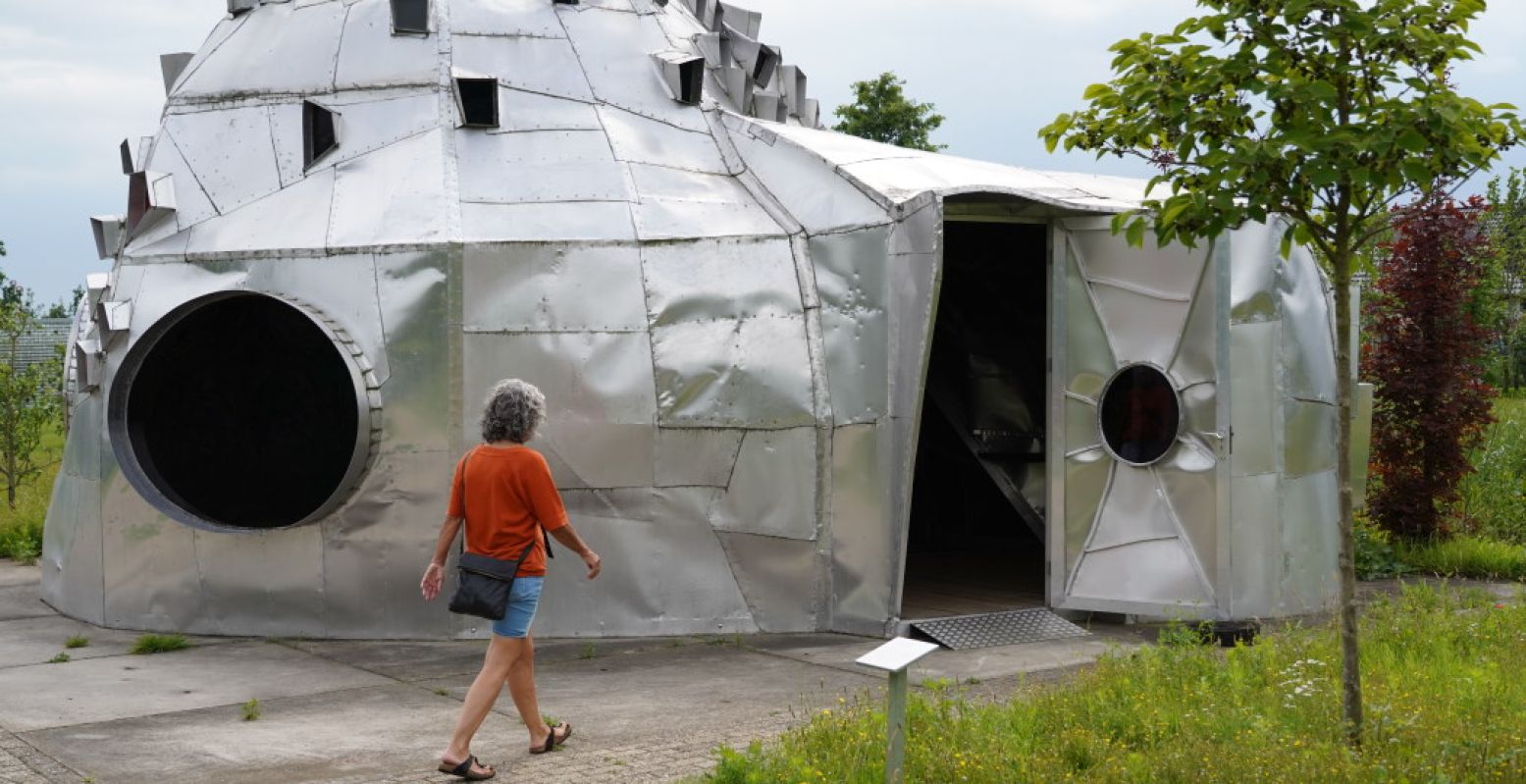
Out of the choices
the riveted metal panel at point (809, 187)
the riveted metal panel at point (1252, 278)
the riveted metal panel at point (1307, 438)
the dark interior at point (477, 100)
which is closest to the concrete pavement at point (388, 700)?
the riveted metal panel at point (1307, 438)

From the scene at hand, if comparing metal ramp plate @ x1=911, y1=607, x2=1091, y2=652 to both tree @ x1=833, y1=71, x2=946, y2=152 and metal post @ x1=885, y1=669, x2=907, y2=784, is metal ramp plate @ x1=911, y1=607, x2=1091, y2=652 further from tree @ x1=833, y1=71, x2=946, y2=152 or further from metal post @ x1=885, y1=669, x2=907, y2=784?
tree @ x1=833, y1=71, x2=946, y2=152

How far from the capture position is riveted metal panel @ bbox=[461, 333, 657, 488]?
930cm

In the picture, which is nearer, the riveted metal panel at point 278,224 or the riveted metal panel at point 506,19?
the riveted metal panel at point 278,224

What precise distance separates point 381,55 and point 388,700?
453cm

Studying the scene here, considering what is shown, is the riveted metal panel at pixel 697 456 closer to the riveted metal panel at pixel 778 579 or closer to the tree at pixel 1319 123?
the riveted metal panel at pixel 778 579

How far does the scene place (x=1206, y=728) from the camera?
6.04 m

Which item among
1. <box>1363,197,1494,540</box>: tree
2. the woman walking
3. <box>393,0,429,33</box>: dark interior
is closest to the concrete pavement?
the woman walking

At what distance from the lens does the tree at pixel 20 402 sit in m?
16.1

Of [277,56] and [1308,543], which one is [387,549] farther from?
[1308,543]

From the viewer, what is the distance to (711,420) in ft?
31.0

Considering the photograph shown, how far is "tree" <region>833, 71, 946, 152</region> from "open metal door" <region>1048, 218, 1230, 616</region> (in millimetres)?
20978

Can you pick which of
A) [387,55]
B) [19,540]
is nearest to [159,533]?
[387,55]

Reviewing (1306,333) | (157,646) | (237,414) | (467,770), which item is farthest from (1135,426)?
(157,646)

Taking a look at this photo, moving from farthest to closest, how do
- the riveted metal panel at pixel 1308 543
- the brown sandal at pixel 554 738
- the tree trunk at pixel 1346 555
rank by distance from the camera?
the riveted metal panel at pixel 1308 543 < the brown sandal at pixel 554 738 < the tree trunk at pixel 1346 555
